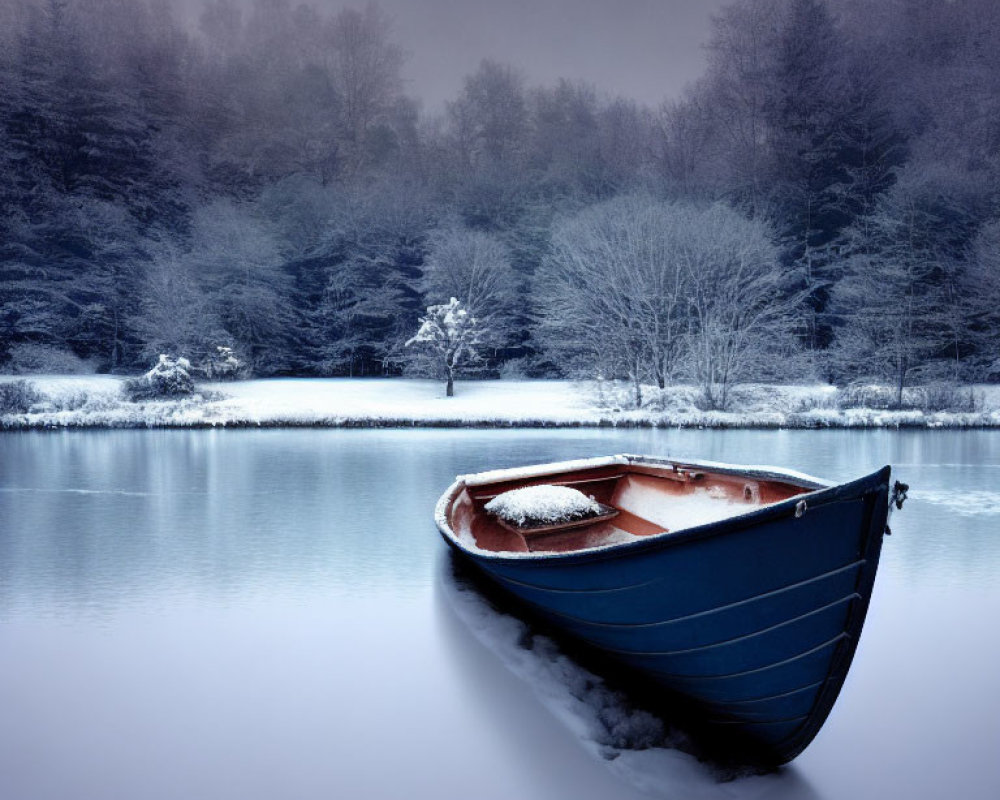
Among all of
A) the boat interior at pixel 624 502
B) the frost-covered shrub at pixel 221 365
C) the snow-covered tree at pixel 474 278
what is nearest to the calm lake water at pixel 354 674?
the boat interior at pixel 624 502

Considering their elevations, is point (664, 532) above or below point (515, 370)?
below

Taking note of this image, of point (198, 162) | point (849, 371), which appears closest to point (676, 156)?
point (849, 371)

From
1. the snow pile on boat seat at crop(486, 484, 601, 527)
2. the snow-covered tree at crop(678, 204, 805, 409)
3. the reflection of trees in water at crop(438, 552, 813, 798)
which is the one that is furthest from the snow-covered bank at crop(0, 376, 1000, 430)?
the reflection of trees in water at crop(438, 552, 813, 798)

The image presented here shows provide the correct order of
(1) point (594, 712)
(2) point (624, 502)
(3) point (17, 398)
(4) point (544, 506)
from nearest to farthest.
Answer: (1) point (594, 712), (4) point (544, 506), (2) point (624, 502), (3) point (17, 398)

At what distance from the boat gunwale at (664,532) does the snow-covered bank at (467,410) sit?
9736 mm

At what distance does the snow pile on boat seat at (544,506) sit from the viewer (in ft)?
16.0

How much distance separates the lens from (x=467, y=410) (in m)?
17.0

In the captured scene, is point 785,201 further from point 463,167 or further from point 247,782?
point 247,782

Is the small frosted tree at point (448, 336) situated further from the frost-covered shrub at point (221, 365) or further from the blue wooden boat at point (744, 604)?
the blue wooden boat at point (744, 604)

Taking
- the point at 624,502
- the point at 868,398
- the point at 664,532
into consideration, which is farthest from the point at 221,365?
the point at 664,532

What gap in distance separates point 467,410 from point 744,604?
14.7 m

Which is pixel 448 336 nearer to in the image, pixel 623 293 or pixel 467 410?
pixel 467 410

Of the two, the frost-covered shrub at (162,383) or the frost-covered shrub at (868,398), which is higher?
the frost-covered shrub at (162,383)

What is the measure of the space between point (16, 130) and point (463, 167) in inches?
640
